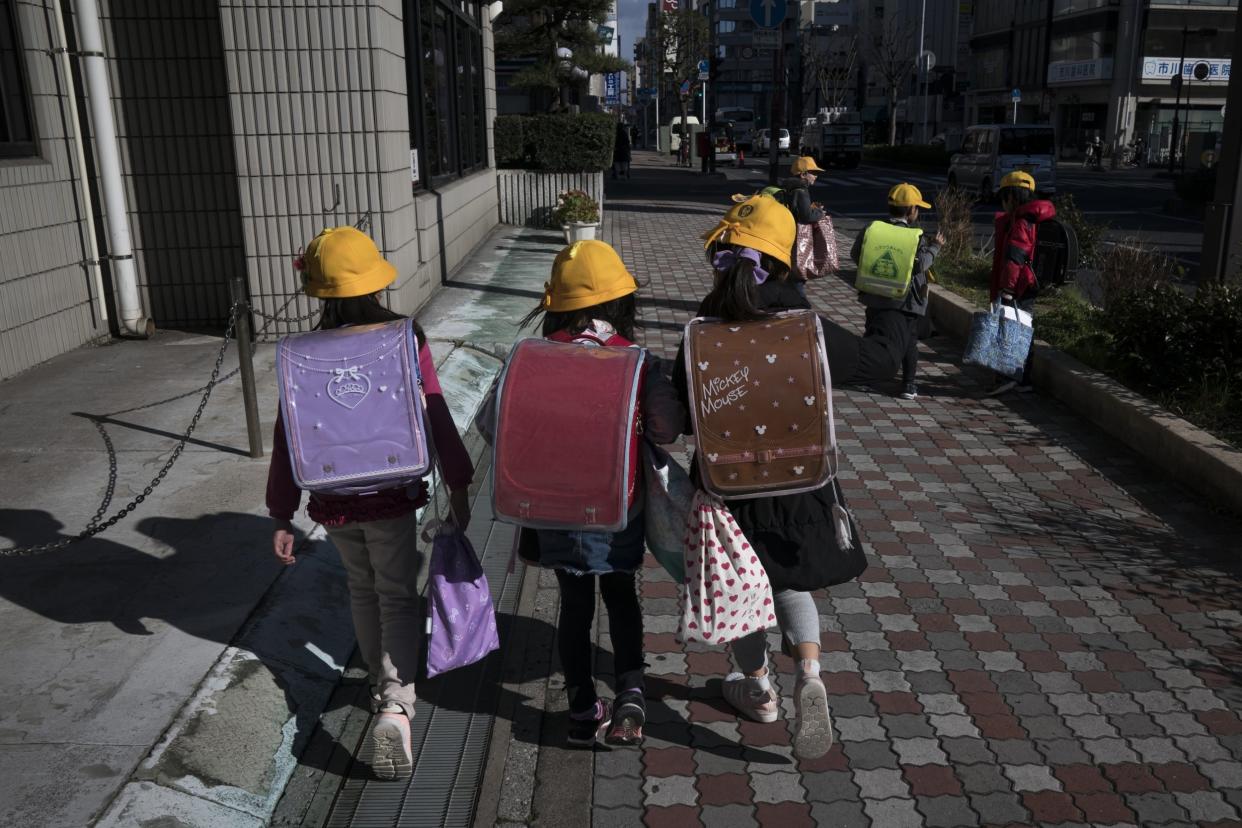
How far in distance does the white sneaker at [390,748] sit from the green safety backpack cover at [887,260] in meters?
4.83

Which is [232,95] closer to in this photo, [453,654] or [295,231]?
[295,231]

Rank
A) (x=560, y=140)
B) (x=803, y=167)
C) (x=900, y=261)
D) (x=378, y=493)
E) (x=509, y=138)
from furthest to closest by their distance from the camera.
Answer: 1. (x=509, y=138)
2. (x=560, y=140)
3. (x=803, y=167)
4. (x=900, y=261)
5. (x=378, y=493)

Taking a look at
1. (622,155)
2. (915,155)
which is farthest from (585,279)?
(915,155)

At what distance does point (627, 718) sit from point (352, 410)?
1329 millimetres

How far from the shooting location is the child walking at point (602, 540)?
3100 mm

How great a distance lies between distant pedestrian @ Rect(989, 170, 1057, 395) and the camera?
314 inches

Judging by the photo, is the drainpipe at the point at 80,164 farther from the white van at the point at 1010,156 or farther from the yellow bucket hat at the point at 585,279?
the white van at the point at 1010,156

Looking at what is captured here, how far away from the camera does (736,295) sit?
10.2ft

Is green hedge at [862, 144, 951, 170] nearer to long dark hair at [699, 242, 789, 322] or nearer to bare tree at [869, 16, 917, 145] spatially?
bare tree at [869, 16, 917, 145]

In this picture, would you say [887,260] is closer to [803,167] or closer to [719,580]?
[803,167]

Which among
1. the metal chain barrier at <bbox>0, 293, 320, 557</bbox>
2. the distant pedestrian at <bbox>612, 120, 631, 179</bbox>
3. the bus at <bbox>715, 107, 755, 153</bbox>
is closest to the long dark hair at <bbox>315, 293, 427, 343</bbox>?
the metal chain barrier at <bbox>0, 293, 320, 557</bbox>

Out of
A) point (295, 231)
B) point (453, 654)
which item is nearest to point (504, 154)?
point (295, 231)

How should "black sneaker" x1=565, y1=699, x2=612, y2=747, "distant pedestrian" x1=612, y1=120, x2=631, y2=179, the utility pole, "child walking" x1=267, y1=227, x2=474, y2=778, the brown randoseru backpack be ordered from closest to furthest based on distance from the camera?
the brown randoseru backpack, "child walking" x1=267, y1=227, x2=474, y2=778, "black sneaker" x1=565, y1=699, x2=612, y2=747, the utility pole, "distant pedestrian" x1=612, y1=120, x2=631, y2=179

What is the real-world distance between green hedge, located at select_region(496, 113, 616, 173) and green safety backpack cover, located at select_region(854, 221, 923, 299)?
1248 cm
